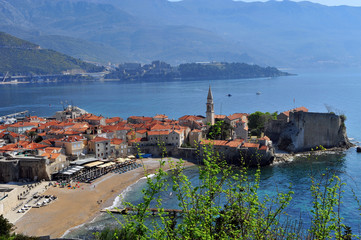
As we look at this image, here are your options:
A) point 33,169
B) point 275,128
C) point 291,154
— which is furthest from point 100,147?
point 275,128

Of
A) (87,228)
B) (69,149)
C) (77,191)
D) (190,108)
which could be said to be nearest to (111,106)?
(190,108)

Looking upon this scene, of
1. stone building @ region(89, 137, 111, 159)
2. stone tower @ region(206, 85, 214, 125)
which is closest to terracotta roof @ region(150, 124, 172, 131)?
stone building @ region(89, 137, 111, 159)

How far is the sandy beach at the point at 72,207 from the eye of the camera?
76.4 feet

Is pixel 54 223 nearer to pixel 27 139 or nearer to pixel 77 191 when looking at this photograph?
pixel 77 191

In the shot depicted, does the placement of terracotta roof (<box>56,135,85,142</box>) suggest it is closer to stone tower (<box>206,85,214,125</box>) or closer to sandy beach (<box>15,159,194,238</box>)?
sandy beach (<box>15,159,194,238</box>)

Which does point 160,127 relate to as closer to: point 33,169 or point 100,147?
point 100,147

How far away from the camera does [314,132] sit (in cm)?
4388

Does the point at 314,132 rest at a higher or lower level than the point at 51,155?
higher

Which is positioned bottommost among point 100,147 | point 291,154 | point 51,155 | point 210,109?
point 291,154

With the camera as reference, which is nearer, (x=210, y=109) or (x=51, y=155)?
(x=51, y=155)

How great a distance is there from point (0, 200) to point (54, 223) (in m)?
4.21

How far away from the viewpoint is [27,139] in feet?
142

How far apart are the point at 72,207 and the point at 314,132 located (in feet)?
97.2

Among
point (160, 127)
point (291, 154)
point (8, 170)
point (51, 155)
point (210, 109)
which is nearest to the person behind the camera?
point (8, 170)
